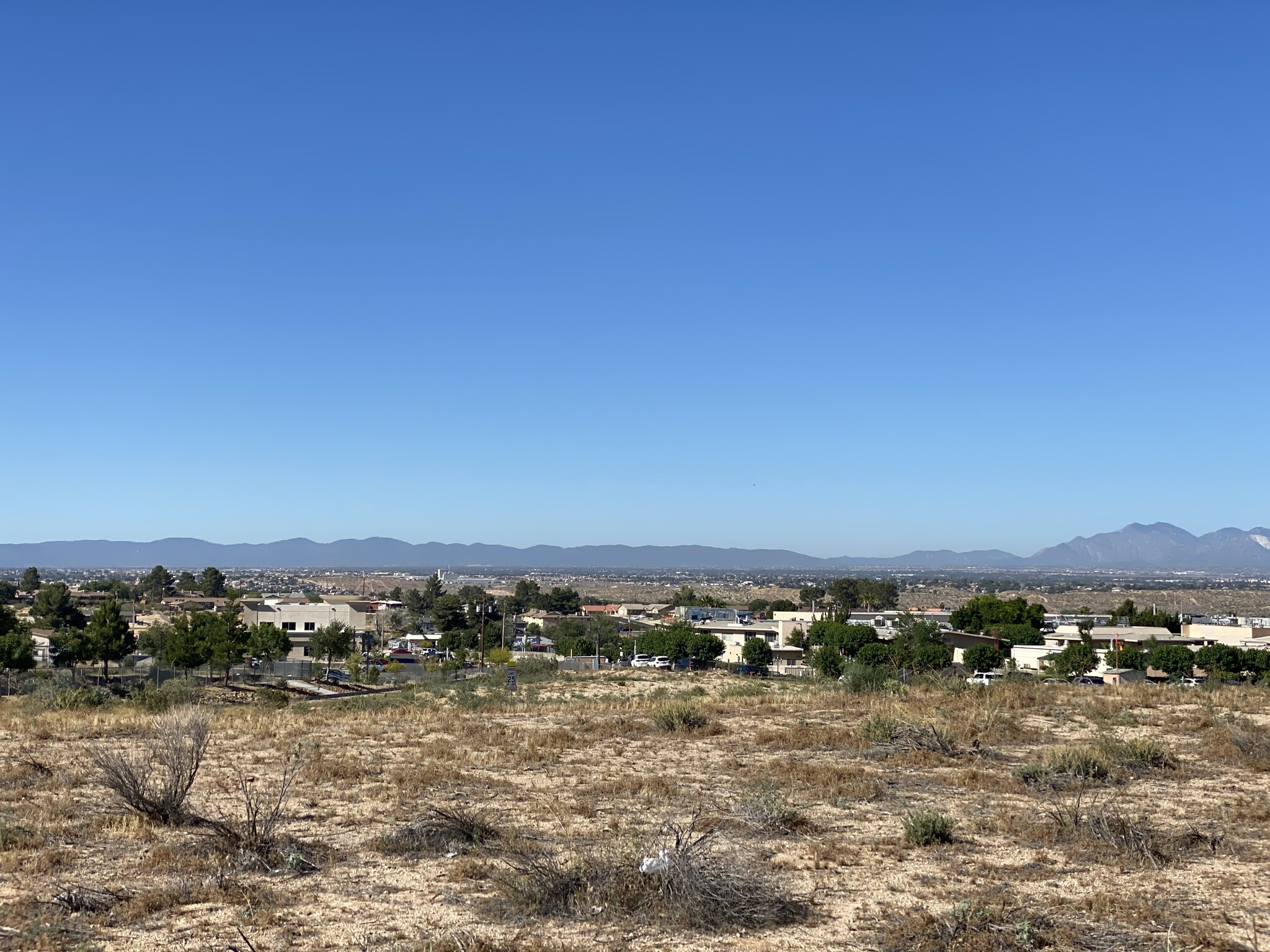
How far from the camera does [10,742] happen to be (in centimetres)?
1869

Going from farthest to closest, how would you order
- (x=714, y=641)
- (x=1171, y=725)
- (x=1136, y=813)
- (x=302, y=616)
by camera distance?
(x=302, y=616), (x=714, y=641), (x=1171, y=725), (x=1136, y=813)

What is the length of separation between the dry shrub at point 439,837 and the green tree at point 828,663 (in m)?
37.3

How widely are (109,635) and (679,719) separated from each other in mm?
33097

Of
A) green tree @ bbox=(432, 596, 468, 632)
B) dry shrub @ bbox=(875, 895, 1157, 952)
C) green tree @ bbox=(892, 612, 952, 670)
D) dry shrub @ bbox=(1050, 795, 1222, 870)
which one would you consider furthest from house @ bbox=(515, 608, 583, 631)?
dry shrub @ bbox=(875, 895, 1157, 952)

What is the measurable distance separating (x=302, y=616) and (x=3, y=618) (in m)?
39.6

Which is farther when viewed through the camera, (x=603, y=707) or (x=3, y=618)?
(x=3, y=618)

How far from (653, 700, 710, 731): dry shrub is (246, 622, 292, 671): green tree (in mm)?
31665

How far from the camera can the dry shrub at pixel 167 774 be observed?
40.9 ft

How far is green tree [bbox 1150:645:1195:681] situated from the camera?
165 feet

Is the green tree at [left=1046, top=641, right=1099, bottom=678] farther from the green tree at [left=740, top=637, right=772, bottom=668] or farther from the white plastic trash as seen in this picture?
the white plastic trash

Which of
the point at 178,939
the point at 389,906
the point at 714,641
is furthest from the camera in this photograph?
the point at 714,641

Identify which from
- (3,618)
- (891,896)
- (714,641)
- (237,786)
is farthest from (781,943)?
(714,641)

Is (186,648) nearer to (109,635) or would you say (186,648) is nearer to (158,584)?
(109,635)

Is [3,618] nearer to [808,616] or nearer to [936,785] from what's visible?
[936,785]
